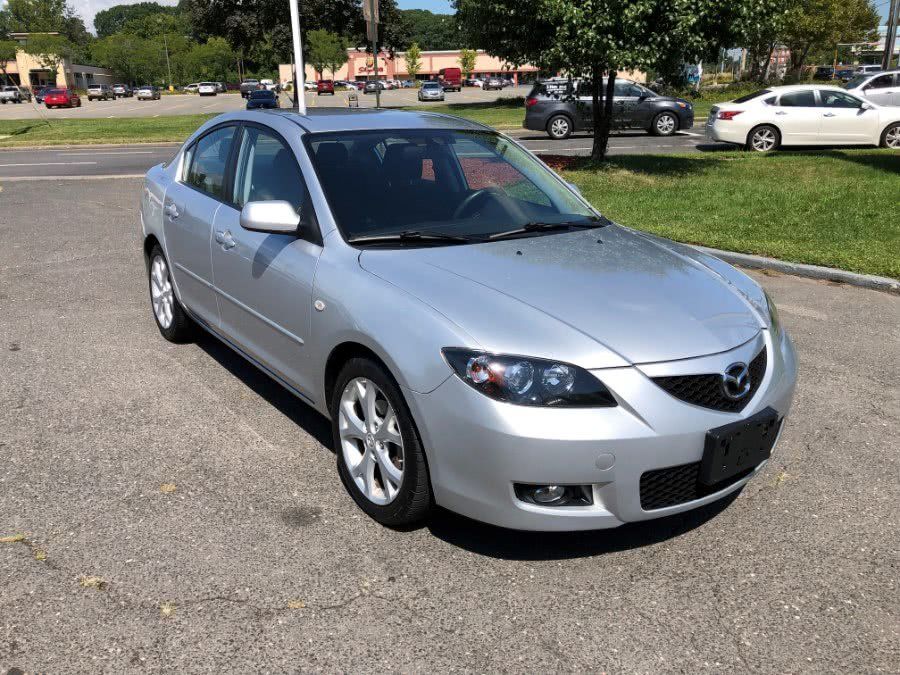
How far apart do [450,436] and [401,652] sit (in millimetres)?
727

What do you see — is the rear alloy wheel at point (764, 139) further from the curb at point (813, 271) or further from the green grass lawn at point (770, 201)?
the curb at point (813, 271)

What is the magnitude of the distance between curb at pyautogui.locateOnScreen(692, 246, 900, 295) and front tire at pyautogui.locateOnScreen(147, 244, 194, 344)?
13.4 ft

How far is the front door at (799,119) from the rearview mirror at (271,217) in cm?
1574

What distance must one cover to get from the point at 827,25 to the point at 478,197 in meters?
54.7

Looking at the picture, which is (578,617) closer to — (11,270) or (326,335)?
(326,335)

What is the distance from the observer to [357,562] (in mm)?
3070

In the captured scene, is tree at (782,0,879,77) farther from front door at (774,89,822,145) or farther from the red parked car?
the red parked car

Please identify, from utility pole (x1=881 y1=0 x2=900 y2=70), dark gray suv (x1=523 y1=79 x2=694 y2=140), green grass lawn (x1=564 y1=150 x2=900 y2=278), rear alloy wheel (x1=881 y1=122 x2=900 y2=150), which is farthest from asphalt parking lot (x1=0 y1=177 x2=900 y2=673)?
utility pole (x1=881 y1=0 x2=900 y2=70)

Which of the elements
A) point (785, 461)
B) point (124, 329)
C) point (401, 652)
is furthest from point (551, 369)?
point (124, 329)

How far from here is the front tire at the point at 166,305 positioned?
5.45 m

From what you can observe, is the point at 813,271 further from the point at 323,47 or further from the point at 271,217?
the point at 323,47

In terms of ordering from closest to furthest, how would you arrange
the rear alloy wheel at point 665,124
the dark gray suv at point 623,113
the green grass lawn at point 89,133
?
the dark gray suv at point 623,113, the rear alloy wheel at point 665,124, the green grass lawn at point 89,133

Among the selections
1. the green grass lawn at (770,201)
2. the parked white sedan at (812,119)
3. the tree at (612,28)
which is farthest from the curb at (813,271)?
the parked white sedan at (812,119)

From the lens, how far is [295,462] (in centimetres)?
391
